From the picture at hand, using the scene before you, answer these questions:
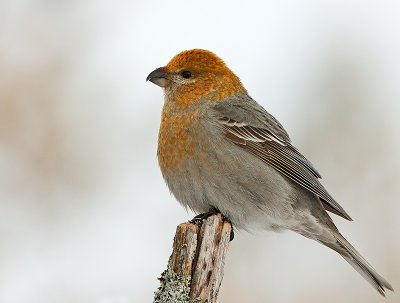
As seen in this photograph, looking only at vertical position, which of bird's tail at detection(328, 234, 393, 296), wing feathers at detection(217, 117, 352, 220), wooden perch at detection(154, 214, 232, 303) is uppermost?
wing feathers at detection(217, 117, 352, 220)

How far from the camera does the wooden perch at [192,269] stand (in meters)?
4.17

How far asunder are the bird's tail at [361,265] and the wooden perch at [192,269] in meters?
2.14

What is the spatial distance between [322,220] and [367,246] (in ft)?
2.35

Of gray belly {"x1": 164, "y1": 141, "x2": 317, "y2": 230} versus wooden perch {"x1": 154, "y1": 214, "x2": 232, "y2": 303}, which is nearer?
wooden perch {"x1": 154, "y1": 214, "x2": 232, "y2": 303}

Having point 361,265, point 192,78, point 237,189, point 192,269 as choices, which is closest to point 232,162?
point 237,189

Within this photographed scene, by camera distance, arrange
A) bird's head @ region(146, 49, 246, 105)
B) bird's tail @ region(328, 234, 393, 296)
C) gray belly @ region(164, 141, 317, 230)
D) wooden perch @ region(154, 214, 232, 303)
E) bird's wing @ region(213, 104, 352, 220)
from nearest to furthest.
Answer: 1. wooden perch @ region(154, 214, 232, 303)
2. gray belly @ region(164, 141, 317, 230)
3. bird's tail @ region(328, 234, 393, 296)
4. bird's wing @ region(213, 104, 352, 220)
5. bird's head @ region(146, 49, 246, 105)

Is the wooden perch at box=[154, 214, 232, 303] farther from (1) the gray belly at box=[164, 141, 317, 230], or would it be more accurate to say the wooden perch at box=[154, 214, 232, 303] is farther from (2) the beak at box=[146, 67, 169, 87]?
(2) the beak at box=[146, 67, 169, 87]

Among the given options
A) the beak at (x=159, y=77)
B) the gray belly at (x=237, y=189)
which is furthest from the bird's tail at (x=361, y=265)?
the beak at (x=159, y=77)

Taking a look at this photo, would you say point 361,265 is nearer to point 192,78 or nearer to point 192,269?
point 192,78

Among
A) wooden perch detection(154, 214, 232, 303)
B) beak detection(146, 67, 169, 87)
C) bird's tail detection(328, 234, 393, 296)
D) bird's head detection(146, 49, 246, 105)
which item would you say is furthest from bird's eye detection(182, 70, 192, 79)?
wooden perch detection(154, 214, 232, 303)

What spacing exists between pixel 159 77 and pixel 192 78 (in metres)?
0.30

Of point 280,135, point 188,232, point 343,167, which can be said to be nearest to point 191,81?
point 280,135

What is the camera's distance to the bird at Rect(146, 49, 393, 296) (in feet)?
19.1

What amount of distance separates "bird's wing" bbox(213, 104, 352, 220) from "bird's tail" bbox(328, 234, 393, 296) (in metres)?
0.32
